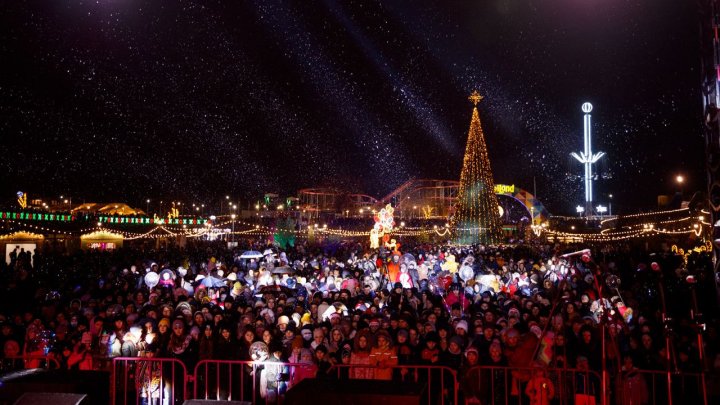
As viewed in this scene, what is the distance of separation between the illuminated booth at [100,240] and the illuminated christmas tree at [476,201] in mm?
18152

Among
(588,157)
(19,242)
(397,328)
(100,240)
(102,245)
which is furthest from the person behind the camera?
(588,157)

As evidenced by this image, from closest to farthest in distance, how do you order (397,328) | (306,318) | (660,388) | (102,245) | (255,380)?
(660,388), (255,380), (397,328), (306,318), (102,245)

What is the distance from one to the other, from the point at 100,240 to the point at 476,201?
19668 millimetres

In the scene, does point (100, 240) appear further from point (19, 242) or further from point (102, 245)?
point (19, 242)

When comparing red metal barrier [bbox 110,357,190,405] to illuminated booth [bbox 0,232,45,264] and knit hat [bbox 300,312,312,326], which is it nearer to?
knit hat [bbox 300,312,312,326]

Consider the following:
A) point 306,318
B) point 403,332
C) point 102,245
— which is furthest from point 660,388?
point 102,245

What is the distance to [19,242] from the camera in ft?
67.7

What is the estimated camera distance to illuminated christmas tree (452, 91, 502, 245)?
2842 centimetres

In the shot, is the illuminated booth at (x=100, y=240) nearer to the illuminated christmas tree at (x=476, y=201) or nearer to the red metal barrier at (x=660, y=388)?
the illuminated christmas tree at (x=476, y=201)

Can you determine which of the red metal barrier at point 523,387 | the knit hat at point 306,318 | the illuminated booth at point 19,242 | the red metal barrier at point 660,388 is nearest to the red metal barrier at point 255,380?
the red metal barrier at point 523,387

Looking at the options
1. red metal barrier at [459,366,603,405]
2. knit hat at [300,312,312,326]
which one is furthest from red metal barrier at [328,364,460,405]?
knit hat at [300,312,312,326]

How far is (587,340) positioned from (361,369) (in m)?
3.03

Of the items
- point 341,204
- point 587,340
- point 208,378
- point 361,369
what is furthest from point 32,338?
point 341,204

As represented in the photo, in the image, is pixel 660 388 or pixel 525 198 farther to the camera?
pixel 525 198
